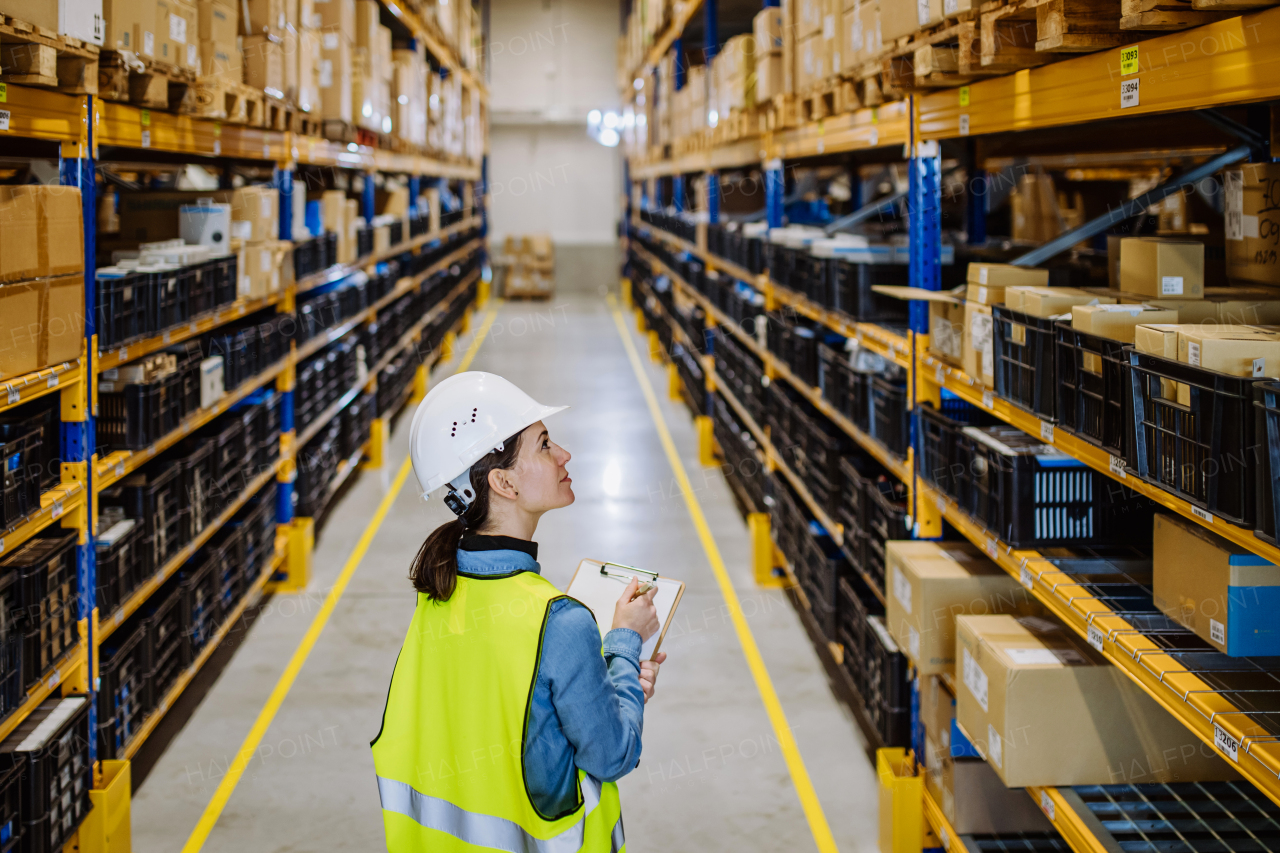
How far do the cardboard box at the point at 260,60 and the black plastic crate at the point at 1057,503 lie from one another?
4096mm

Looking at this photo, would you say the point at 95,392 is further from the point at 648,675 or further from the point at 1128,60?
the point at 1128,60

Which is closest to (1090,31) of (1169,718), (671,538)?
(1169,718)

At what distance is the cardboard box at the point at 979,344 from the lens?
3195mm

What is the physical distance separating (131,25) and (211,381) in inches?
69.7

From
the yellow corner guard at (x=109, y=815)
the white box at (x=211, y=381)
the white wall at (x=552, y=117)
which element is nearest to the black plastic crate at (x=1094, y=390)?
the yellow corner guard at (x=109, y=815)

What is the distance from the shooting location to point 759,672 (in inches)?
212

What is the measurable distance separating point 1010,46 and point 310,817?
11.5 ft

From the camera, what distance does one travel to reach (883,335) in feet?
14.0

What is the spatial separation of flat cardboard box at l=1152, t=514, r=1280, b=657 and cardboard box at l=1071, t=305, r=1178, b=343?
438mm

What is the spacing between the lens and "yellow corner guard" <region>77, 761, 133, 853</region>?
356 cm

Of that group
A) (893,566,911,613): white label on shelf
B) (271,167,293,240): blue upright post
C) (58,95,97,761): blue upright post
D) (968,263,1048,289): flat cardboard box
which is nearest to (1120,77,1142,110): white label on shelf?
(968,263,1048,289): flat cardboard box

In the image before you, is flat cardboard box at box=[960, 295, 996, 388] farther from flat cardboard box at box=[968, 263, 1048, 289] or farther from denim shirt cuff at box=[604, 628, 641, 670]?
denim shirt cuff at box=[604, 628, 641, 670]

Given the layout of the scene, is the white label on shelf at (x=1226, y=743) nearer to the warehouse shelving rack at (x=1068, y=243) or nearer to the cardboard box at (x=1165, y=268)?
the warehouse shelving rack at (x=1068, y=243)

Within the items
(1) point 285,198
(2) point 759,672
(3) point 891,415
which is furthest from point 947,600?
(1) point 285,198
